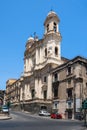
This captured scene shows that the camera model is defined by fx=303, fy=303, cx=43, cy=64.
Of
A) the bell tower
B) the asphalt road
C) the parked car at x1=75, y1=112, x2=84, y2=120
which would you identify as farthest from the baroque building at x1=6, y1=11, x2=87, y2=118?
the asphalt road

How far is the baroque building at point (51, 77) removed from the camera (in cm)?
6206

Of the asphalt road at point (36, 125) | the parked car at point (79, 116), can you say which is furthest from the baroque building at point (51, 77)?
the asphalt road at point (36, 125)

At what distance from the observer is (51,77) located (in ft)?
241

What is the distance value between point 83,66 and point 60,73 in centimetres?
749

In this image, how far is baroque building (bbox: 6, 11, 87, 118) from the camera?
62062 millimetres

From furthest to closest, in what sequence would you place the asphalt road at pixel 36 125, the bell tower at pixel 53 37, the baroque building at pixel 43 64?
the bell tower at pixel 53 37 < the baroque building at pixel 43 64 < the asphalt road at pixel 36 125

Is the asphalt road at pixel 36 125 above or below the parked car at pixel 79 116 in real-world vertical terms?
above

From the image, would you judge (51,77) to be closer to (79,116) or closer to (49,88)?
(49,88)

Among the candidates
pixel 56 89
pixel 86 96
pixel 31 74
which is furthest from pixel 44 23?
pixel 86 96

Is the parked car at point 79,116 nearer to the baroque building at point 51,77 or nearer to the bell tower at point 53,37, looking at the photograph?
the baroque building at point 51,77

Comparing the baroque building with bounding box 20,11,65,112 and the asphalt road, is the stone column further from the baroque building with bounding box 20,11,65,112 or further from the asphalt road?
the asphalt road

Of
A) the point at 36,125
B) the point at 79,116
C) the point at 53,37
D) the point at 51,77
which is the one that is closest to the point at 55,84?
the point at 51,77

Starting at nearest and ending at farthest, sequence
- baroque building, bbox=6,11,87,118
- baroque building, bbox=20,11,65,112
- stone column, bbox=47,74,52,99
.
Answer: baroque building, bbox=6,11,87,118
stone column, bbox=47,74,52,99
baroque building, bbox=20,11,65,112

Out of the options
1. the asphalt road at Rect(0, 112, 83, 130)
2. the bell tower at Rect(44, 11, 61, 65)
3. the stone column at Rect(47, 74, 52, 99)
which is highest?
the bell tower at Rect(44, 11, 61, 65)
